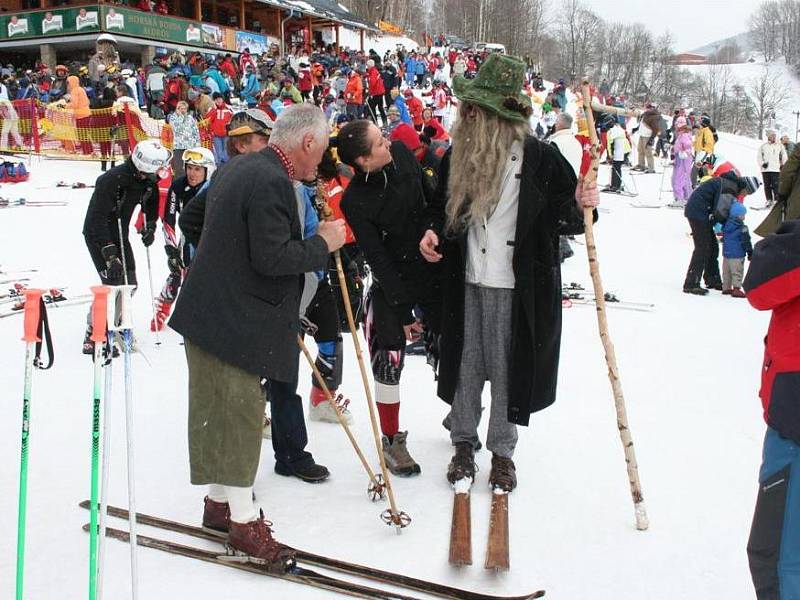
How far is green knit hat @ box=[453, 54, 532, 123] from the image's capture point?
10.7 ft

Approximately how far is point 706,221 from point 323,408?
664cm

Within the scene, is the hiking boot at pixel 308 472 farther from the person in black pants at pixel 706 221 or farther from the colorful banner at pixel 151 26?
the colorful banner at pixel 151 26

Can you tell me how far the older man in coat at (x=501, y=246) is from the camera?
3.30 metres

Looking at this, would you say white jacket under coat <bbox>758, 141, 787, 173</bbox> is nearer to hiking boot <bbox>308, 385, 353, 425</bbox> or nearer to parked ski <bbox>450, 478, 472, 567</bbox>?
hiking boot <bbox>308, 385, 353, 425</bbox>

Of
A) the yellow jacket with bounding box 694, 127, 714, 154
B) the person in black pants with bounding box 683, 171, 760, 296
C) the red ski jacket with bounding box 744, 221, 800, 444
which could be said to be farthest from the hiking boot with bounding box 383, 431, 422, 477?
the yellow jacket with bounding box 694, 127, 714, 154

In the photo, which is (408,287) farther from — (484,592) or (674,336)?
(674,336)

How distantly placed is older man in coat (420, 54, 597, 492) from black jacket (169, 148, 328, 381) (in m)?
0.84

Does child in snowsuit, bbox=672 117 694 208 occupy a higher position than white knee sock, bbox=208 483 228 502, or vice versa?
child in snowsuit, bbox=672 117 694 208

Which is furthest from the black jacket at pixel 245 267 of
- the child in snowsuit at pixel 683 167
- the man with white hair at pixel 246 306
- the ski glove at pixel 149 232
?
the child in snowsuit at pixel 683 167

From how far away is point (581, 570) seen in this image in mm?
3008

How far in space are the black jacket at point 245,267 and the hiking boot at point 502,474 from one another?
1360 millimetres

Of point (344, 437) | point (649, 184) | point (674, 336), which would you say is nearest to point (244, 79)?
point (649, 184)

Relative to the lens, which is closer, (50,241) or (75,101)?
(50,241)

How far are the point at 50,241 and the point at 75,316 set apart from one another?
4.31 metres
